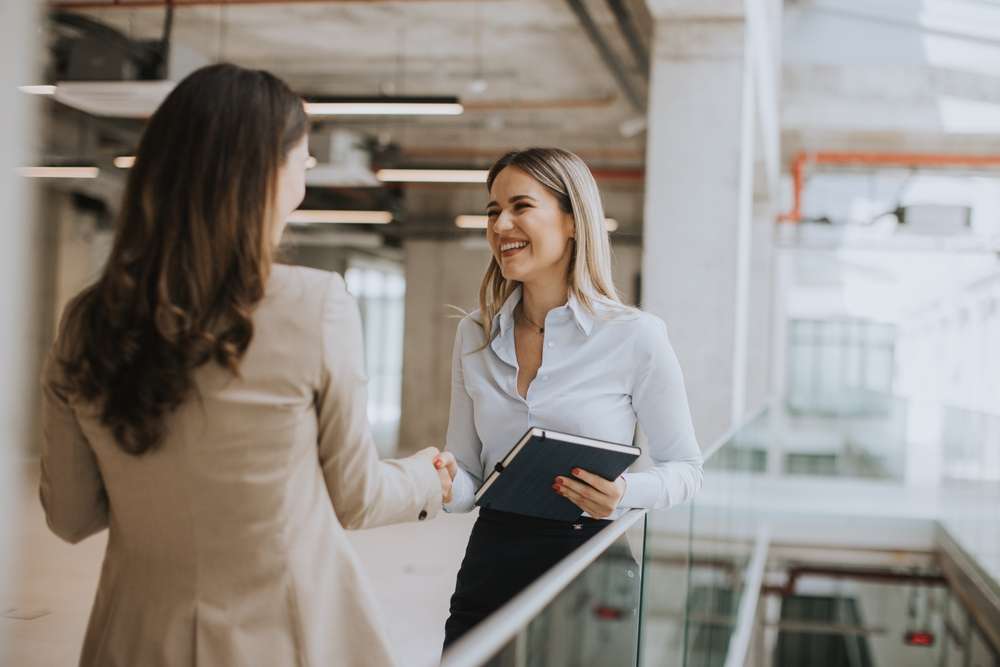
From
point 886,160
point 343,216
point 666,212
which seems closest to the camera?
point 666,212

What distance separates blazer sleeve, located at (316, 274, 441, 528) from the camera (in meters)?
1.23

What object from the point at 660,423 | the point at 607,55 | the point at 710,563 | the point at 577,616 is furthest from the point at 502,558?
the point at 607,55

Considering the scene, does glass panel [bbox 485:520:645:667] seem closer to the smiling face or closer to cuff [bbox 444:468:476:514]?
cuff [bbox 444:468:476:514]

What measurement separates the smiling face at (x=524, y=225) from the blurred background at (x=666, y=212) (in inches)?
29.6

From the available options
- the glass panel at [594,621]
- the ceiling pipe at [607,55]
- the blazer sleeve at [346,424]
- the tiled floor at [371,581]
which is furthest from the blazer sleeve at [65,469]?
the ceiling pipe at [607,55]

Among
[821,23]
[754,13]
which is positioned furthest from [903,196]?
[754,13]

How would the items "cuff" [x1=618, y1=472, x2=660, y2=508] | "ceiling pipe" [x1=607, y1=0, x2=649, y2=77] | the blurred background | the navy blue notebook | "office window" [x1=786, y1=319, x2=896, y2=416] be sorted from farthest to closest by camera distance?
"office window" [x1=786, y1=319, x2=896, y2=416] < "ceiling pipe" [x1=607, y1=0, x2=649, y2=77] < the blurred background < "cuff" [x1=618, y1=472, x2=660, y2=508] < the navy blue notebook

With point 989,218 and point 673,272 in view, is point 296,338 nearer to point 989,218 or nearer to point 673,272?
point 673,272

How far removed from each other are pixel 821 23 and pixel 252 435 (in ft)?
41.5

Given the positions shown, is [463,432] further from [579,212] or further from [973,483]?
[973,483]

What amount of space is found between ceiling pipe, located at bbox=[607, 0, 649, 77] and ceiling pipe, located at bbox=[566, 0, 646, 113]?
0.71 ft

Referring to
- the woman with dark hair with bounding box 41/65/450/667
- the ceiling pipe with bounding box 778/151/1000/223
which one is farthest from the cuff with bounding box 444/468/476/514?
the ceiling pipe with bounding box 778/151/1000/223

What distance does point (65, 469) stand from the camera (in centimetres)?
125

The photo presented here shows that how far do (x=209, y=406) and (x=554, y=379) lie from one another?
1.07 meters
